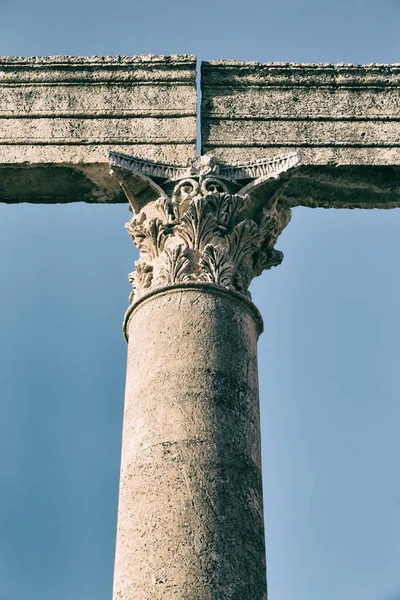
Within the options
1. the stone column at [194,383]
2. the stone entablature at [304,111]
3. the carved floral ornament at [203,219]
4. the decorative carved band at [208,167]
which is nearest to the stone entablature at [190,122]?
the stone entablature at [304,111]

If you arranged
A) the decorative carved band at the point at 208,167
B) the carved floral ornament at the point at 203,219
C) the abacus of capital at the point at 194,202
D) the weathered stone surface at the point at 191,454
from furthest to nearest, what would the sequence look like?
the decorative carved band at the point at 208,167 → the carved floral ornament at the point at 203,219 → the abacus of capital at the point at 194,202 → the weathered stone surface at the point at 191,454

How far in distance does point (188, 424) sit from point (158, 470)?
0.54 metres

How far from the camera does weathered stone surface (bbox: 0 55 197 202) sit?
49.9 feet

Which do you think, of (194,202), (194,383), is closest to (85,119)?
(194,202)

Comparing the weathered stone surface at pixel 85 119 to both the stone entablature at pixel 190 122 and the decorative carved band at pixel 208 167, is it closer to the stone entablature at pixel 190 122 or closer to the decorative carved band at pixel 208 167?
the stone entablature at pixel 190 122

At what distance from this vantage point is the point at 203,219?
13.6 meters

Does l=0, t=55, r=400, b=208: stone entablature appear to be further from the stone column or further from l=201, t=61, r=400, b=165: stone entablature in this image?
the stone column

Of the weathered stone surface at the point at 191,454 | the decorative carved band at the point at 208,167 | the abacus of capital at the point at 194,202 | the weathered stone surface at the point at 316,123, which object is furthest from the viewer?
the weathered stone surface at the point at 316,123

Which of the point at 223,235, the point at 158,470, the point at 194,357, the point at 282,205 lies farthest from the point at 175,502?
the point at 282,205

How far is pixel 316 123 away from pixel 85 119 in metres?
2.85

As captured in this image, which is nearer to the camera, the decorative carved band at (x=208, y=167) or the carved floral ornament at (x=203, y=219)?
the carved floral ornament at (x=203, y=219)

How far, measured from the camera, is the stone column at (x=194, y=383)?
10812 mm

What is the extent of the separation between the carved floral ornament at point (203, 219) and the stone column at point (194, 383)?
0.05ft

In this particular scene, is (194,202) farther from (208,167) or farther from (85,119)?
(85,119)
